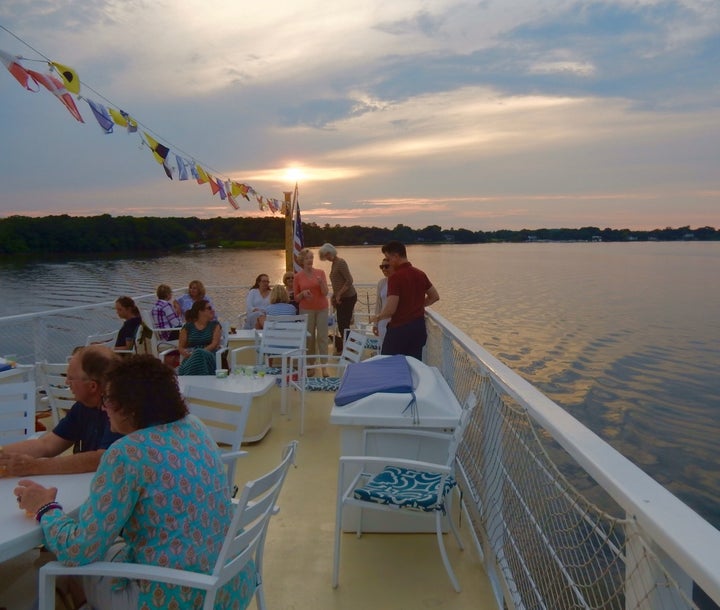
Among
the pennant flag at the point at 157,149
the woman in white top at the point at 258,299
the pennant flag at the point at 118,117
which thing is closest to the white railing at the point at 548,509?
the pennant flag at the point at 118,117

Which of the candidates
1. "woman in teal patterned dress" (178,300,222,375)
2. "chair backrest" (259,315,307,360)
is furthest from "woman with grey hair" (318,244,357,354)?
"woman in teal patterned dress" (178,300,222,375)

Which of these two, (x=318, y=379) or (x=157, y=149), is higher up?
(x=157, y=149)

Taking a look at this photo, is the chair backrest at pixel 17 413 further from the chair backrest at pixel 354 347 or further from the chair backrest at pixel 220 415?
the chair backrest at pixel 354 347

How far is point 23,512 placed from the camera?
1772 millimetres

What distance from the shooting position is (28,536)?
1.63 metres

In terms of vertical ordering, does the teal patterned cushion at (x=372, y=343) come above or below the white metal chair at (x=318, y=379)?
below

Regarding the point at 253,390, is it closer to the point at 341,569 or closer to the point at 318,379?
the point at 318,379

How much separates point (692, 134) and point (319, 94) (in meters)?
13.1

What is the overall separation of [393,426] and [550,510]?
32.8 inches

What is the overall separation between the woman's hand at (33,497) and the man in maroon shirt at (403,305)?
2.92 m

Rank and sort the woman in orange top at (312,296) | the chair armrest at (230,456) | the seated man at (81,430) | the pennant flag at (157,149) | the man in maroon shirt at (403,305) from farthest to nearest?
the woman in orange top at (312,296), the pennant flag at (157,149), the man in maroon shirt at (403,305), the chair armrest at (230,456), the seated man at (81,430)

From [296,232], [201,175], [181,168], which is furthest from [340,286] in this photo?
[201,175]

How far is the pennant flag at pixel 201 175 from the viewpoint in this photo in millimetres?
7640

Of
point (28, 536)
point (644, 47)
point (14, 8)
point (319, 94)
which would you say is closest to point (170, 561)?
point (28, 536)
